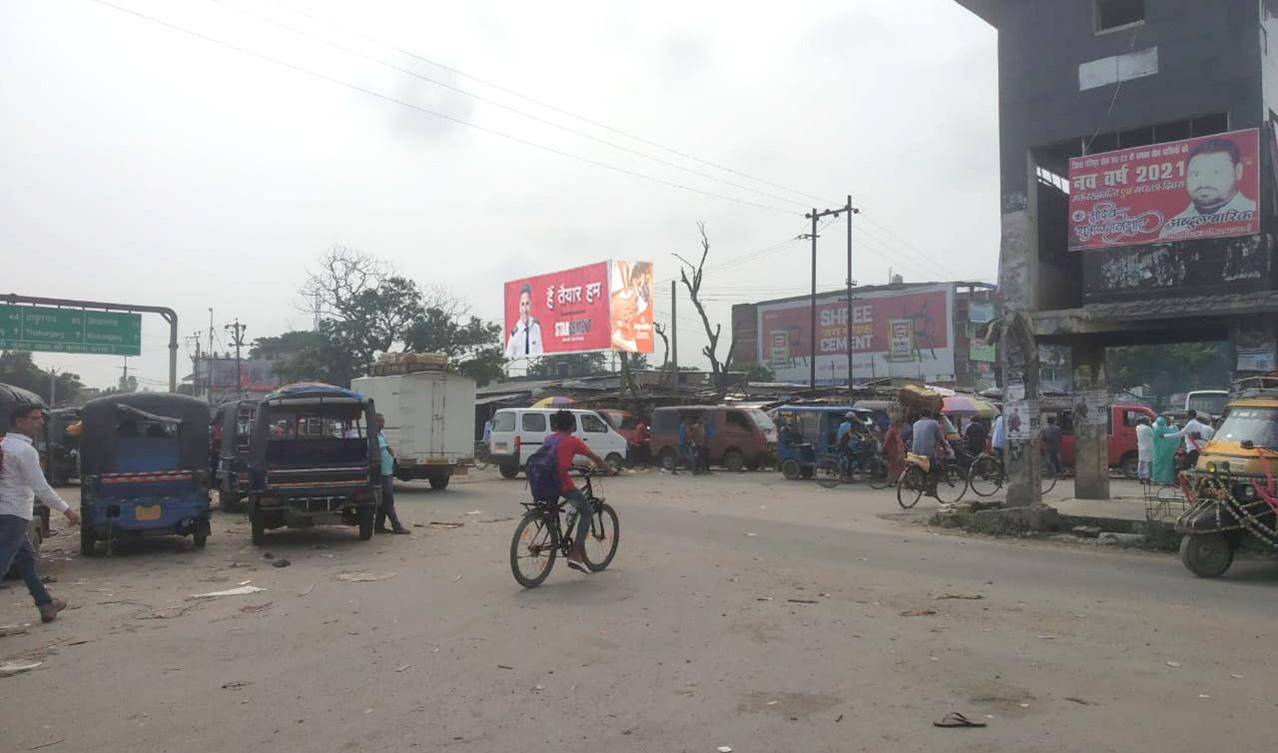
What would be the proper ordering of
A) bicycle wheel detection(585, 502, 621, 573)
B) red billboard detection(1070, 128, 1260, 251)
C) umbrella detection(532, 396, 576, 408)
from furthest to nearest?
umbrella detection(532, 396, 576, 408)
red billboard detection(1070, 128, 1260, 251)
bicycle wheel detection(585, 502, 621, 573)

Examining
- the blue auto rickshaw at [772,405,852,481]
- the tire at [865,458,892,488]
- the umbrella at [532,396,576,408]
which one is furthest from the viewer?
the umbrella at [532,396,576,408]

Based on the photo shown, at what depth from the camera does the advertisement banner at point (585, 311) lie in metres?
42.9

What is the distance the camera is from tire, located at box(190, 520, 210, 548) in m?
11.5

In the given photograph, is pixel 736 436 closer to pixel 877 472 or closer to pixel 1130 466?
pixel 877 472

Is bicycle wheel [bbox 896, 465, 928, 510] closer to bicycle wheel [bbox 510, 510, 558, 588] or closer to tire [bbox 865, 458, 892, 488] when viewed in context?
tire [bbox 865, 458, 892, 488]

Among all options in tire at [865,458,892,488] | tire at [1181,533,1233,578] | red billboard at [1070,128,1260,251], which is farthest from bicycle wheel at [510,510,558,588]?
tire at [865,458,892,488]

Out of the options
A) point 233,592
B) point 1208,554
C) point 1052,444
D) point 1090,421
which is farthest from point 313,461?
point 1052,444

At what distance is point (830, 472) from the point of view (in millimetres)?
22094

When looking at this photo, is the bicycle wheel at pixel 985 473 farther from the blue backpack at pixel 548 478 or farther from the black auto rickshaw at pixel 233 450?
the black auto rickshaw at pixel 233 450

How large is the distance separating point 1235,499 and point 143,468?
1233cm

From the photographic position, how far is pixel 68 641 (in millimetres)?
6859

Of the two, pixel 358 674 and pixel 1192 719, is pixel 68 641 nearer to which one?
pixel 358 674

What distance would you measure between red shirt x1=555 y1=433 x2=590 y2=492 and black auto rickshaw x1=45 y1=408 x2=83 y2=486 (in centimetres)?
1984

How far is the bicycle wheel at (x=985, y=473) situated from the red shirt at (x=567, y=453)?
12.6 meters
